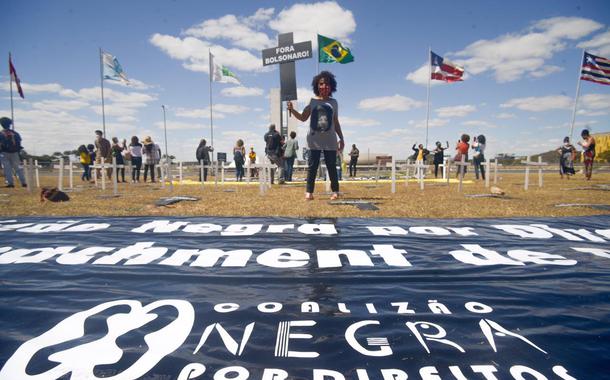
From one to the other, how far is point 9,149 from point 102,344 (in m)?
11.9

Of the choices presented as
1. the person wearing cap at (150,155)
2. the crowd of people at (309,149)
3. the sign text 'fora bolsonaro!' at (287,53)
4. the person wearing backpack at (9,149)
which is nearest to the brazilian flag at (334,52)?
the sign text 'fora bolsonaro!' at (287,53)

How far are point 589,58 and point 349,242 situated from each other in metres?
22.9

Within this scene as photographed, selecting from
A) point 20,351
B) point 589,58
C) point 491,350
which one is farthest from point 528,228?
point 589,58

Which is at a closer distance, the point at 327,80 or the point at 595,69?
the point at 327,80

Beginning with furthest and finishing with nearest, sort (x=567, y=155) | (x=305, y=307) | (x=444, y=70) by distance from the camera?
(x=444, y=70)
(x=567, y=155)
(x=305, y=307)

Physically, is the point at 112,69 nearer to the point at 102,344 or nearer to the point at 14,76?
the point at 14,76

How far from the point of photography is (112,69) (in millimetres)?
19734

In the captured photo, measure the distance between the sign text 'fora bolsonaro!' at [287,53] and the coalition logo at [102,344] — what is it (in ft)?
48.0

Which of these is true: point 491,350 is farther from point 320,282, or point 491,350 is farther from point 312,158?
point 312,158

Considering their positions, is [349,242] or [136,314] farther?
[349,242]

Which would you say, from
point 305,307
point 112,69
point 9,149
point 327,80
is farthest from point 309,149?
point 112,69

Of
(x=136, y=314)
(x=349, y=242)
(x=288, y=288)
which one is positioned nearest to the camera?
(x=136, y=314)

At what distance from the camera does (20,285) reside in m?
2.10

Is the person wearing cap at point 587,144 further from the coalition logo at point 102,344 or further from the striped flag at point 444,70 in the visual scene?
the coalition logo at point 102,344
